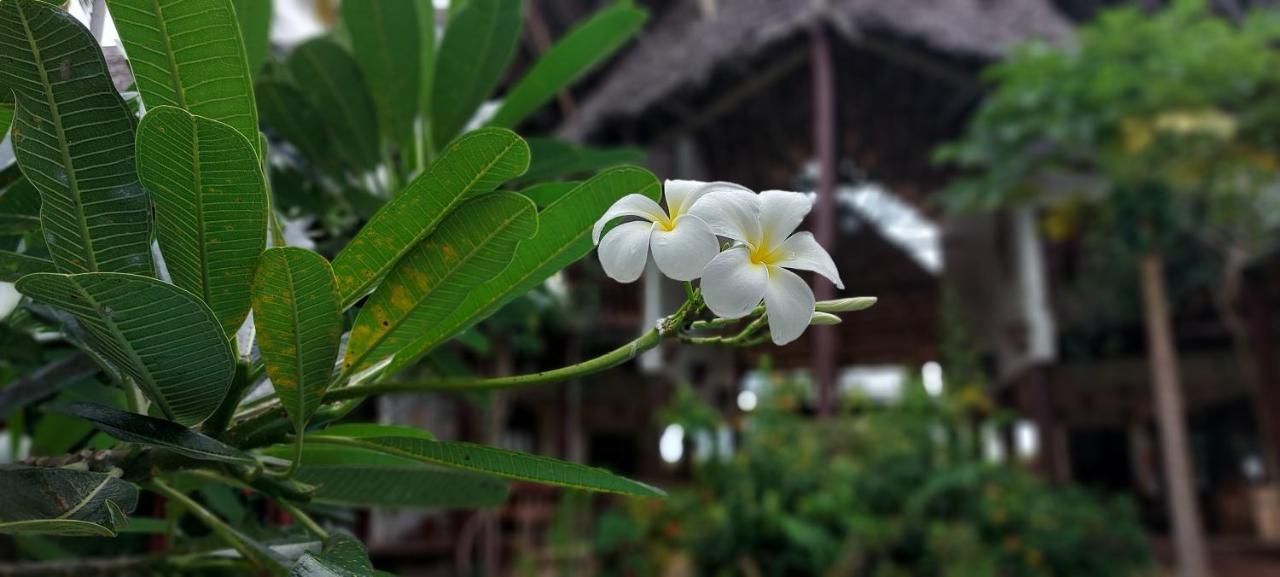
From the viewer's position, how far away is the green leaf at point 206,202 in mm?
392

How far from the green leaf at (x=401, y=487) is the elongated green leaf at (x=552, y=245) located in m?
0.18

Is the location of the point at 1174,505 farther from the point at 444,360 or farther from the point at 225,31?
the point at 225,31

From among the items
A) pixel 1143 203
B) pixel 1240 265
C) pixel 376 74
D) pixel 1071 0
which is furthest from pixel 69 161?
pixel 1071 0

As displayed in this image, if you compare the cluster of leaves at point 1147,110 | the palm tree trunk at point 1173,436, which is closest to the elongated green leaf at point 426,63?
the cluster of leaves at point 1147,110

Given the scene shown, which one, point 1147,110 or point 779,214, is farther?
point 1147,110

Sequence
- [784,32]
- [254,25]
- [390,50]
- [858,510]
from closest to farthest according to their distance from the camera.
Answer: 1. [254,25]
2. [390,50]
3. [858,510]
4. [784,32]

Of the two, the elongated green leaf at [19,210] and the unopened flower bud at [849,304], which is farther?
the elongated green leaf at [19,210]

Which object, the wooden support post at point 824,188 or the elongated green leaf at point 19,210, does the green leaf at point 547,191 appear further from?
the wooden support post at point 824,188

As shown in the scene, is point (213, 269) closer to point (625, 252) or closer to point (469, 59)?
point (625, 252)

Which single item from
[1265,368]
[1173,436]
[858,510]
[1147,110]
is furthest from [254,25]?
[1265,368]

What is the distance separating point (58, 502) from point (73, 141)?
154 mm

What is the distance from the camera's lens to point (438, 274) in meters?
0.45

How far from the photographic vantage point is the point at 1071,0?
8.22 metres

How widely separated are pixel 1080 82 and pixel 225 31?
572 cm
